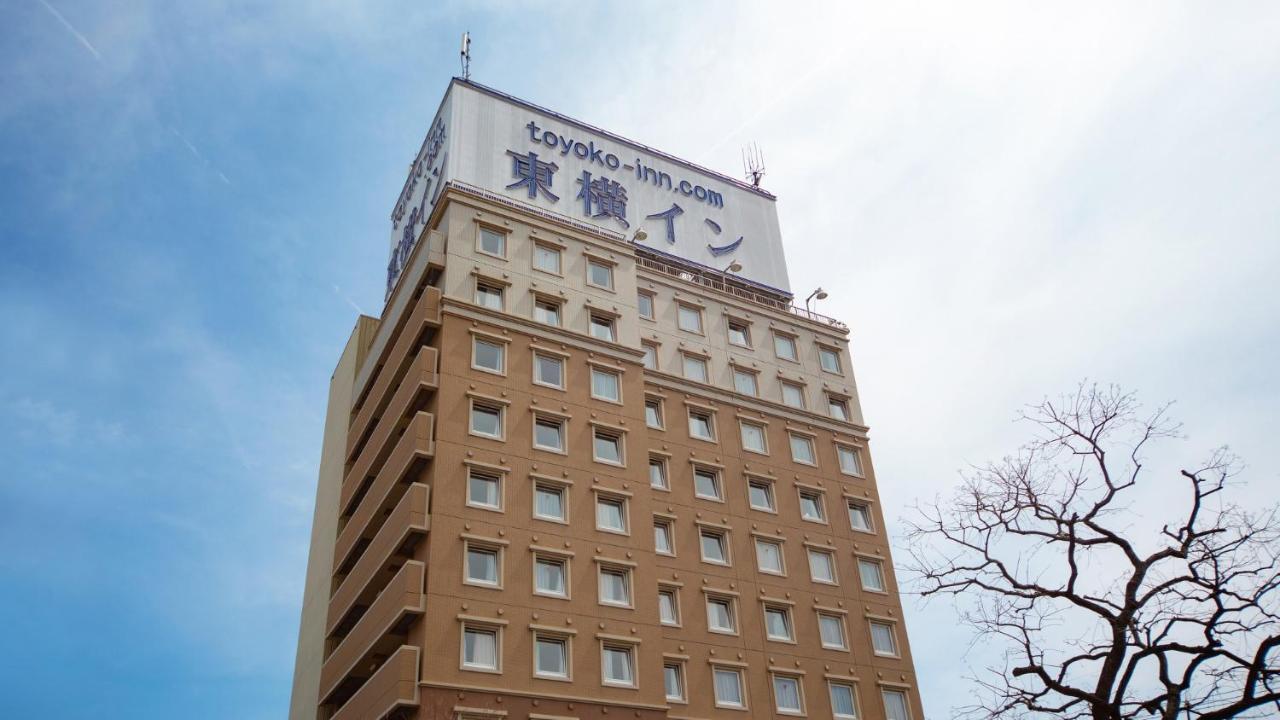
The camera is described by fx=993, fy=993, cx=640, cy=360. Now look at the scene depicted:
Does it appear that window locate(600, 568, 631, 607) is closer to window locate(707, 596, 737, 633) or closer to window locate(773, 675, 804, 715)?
window locate(707, 596, 737, 633)

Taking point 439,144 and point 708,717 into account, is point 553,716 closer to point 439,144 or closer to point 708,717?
point 708,717

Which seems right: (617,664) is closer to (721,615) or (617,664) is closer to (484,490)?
(721,615)

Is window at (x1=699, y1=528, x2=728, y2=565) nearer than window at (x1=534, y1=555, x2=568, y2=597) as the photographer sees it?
No

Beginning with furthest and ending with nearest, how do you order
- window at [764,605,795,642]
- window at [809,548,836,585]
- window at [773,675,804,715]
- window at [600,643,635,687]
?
window at [809,548,836,585]
window at [764,605,795,642]
window at [773,675,804,715]
window at [600,643,635,687]

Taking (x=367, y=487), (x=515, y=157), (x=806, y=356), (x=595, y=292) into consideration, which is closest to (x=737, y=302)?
(x=806, y=356)

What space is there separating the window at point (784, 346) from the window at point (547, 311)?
53.1 feet

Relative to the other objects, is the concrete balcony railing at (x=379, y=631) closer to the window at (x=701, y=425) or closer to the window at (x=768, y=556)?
the window at (x=701, y=425)

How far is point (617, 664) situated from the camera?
43.3 meters

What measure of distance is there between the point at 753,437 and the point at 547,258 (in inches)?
621

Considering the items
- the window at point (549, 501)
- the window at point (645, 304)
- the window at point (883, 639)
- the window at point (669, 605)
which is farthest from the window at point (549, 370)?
the window at point (883, 639)

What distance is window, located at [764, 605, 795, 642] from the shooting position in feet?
166

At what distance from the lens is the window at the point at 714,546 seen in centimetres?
5138

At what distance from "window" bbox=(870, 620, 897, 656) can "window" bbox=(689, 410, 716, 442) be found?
13.6 meters

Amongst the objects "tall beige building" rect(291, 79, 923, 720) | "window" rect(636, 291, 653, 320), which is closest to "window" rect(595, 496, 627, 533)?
"tall beige building" rect(291, 79, 923, 720)
